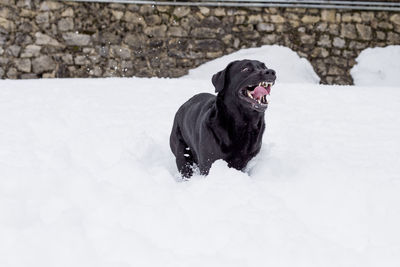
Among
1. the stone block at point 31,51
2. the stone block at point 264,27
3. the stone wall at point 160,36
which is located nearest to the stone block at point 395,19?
the stone wall at point 160,36

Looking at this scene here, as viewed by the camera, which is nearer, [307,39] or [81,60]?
[81,60]

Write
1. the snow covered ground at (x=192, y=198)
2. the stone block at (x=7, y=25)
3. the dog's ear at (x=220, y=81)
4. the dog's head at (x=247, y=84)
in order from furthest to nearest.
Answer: the stone block at (x=7, y=25) < the dog's ear at (x=220, y=81) < the dog's head at (x=247, y=84) < the snow covered ground at (x=192, y=198)

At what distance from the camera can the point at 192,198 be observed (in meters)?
2.32

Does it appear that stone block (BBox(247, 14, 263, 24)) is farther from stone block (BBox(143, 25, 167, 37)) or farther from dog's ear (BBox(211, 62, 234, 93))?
dog's ear (BBox(211, 62, 234, 93))

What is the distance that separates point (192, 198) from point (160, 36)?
5.89 m

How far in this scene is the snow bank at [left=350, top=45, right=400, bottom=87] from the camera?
7906 mm

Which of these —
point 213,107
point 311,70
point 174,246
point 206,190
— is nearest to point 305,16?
point 311,70

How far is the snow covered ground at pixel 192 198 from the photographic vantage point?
1846 mm

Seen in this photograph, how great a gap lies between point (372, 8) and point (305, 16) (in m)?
1.16

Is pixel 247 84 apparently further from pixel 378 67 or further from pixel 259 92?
pixel 378 67

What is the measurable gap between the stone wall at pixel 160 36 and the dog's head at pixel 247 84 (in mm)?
5140

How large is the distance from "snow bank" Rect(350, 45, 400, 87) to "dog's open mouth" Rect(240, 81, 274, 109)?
578 centimetres

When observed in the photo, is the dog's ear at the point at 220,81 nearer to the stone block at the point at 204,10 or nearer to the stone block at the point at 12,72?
the stone block at the point at 204,10

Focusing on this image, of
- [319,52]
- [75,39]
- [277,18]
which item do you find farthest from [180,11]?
[319,52]
